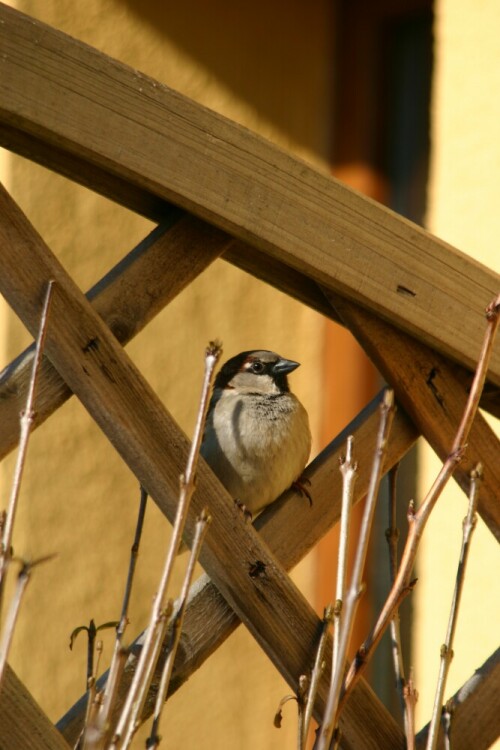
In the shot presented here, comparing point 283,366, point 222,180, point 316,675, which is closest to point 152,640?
point 316,675

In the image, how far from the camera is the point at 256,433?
94.5 inches

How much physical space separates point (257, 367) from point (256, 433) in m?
0.41

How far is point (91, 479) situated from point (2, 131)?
198cm

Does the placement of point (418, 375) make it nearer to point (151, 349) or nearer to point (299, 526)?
point (299, 526)

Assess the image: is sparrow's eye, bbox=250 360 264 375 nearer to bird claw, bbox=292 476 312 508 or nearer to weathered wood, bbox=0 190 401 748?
bird claw, bbox=292 476 312 508

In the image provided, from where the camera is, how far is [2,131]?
5.04 ft

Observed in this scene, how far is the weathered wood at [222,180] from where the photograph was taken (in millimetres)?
1511

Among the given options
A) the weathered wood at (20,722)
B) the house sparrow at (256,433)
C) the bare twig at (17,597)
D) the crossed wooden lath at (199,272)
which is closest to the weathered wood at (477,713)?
the crossed wooden lath at (199,272)

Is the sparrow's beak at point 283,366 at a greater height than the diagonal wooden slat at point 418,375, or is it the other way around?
the sparrow's beak at point 283,366

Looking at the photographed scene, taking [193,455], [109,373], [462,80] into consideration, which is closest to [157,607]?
[193,455]

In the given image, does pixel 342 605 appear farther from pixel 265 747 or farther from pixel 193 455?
pixel 265 747

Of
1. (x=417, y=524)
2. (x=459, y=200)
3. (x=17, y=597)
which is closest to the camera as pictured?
(x=17, y=597)

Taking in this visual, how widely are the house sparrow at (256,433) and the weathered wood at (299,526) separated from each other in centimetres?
19

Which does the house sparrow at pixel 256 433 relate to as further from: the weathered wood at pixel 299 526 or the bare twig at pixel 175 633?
the bare twig at pixel 175 633
